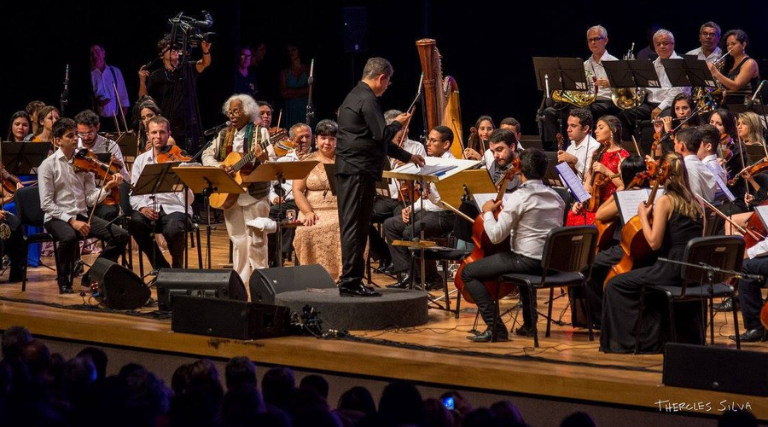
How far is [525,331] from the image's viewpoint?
21.6 feet

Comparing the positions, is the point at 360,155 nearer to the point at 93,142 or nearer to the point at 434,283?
the point at 434,283

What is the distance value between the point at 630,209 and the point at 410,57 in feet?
25.9

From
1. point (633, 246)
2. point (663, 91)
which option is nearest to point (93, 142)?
point (633, 246)

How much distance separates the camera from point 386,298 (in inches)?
260

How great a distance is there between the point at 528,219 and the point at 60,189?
3618 mm

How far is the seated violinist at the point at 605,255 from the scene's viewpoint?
6684 millimetres

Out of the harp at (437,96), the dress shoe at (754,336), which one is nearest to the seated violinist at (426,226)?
the harp at (437,96)

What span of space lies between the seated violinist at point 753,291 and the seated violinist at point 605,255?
2.41 feet

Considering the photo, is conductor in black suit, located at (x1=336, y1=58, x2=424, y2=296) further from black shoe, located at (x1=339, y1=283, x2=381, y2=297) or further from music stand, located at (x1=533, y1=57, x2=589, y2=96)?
music stand, located at (x1=533, y1=57, x2=589, y2=96)

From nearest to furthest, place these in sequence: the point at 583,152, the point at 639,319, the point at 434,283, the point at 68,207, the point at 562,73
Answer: the point at 639,319, the point at 68,207, the point at 434,283, the point at 583,152, the point at 562,73

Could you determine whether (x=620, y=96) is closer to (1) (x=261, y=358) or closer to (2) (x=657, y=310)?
(2) (x=657, y=310)

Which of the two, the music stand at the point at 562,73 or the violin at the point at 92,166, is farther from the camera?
the music stand at the point at 562,73

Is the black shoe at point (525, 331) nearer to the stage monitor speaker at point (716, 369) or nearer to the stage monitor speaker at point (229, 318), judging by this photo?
the stage monitor speaker at point (229, 318)

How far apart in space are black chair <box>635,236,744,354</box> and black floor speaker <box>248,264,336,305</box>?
2.13 meters
